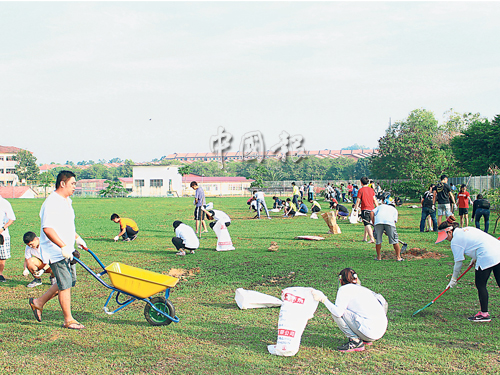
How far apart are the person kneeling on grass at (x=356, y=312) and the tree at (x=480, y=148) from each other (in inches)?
1392

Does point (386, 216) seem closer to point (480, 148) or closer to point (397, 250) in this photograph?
point (397, 250)

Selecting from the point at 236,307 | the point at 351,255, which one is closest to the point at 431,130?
the point at 351,255

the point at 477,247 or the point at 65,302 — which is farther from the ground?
the point at 477,247

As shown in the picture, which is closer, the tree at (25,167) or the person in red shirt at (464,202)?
the person in red shirt at (464,202)

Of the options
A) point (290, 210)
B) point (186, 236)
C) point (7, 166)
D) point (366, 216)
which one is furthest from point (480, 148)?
point (7, 166)

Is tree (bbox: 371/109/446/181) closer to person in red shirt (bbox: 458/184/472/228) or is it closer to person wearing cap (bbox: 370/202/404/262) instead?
person in red shirt (bbox: 458/184/472/228)

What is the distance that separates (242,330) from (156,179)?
66816mm

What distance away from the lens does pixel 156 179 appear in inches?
2773

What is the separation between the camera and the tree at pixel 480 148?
35375 millimetres

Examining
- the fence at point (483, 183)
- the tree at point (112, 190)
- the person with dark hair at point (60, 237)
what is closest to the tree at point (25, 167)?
the tree at point (112, 190)

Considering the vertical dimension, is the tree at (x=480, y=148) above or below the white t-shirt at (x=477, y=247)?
above

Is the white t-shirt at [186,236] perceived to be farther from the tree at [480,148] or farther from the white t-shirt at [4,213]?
the tree at [480,148]

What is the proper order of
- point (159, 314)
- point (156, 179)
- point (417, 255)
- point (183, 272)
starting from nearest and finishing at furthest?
point (159, 314) < point (183, 272) < point (417, 255) < point (156, 179)

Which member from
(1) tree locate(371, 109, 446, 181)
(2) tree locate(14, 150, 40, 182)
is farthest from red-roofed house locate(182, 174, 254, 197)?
(2) tree locate(14, 150, 40, 182)
